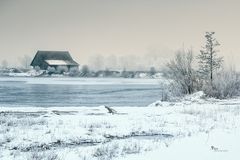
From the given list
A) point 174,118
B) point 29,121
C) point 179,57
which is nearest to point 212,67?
point 179,57

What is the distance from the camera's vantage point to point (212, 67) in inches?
1582

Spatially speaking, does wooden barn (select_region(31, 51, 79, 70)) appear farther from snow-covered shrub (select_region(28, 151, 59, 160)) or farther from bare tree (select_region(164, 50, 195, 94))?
snow-covered shrub (select_region(28, 151, 59, 160))

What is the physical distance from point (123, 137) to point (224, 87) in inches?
802

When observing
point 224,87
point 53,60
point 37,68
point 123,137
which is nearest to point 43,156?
point 123,137

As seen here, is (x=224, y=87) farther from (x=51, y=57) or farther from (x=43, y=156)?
(x=51, y=57)

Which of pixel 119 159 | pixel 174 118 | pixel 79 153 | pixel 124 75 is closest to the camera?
pixel 119 159

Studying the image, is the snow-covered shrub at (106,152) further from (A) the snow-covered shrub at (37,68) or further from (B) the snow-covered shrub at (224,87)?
(A) the snow-covered shrub at (37,68)

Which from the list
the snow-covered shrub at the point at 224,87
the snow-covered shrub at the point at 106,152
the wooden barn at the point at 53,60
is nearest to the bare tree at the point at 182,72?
the snow-covered shrub at the point at 224,87

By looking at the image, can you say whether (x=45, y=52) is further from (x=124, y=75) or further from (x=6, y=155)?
(x=6, y=155)

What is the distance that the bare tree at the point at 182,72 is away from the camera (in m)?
34.8

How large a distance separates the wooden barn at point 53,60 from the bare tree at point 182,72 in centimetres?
8329

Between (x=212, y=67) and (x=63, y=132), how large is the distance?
27228mm

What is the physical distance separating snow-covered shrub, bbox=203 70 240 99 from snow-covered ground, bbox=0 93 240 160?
488 inches

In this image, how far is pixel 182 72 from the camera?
1394 inches
